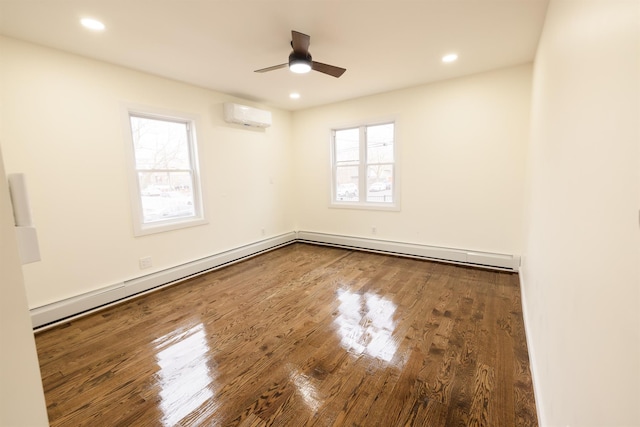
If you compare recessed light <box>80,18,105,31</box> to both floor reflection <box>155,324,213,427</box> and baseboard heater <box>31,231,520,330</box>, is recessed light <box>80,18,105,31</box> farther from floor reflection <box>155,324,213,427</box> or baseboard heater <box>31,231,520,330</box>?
floor reflection <box>155,324,213,427</box>

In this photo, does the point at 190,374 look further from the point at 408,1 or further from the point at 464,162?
the point at 464,162

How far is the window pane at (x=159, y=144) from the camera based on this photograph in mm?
3375

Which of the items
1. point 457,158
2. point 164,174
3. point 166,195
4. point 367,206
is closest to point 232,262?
point 166,195

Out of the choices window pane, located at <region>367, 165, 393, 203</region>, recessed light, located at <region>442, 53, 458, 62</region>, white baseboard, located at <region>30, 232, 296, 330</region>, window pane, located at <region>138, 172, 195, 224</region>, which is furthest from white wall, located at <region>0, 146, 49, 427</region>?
window pane, located at <region>367, 165, 393, 203</region>

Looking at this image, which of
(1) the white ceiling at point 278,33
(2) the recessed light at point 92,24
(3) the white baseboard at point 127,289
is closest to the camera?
(1) the white ceiling at point 278,33

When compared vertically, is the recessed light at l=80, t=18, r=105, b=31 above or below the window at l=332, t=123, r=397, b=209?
above

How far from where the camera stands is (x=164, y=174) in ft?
11.9

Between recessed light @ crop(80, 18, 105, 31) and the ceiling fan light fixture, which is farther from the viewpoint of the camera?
the ceiling fan light fixture

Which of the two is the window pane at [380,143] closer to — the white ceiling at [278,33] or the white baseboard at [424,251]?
the white ceiling at [278,33]

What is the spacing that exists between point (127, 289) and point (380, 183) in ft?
12.6

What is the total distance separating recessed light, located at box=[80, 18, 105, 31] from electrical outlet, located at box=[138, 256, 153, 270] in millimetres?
2363

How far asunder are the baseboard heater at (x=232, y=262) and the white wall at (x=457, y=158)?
0.45 feet

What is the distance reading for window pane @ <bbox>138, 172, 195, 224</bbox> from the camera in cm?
348

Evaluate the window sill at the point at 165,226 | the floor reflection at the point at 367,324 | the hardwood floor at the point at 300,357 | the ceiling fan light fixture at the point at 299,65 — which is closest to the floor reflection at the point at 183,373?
the hardwood floor at the point at 300,357
